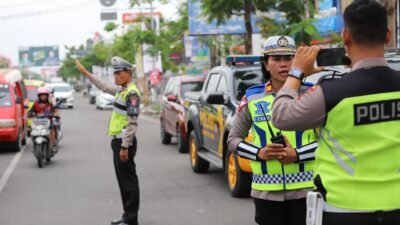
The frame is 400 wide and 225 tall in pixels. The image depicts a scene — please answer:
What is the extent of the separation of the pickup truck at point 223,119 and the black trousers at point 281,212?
4131 millimetres

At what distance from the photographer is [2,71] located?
17.5 m

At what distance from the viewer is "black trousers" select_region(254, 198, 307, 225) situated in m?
3.92

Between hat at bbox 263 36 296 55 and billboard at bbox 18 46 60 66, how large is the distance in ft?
421

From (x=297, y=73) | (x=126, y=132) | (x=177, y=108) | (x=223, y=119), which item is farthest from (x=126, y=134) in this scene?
(x=177, y=108)

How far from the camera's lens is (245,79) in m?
9.66

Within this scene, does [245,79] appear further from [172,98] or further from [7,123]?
[7,123]

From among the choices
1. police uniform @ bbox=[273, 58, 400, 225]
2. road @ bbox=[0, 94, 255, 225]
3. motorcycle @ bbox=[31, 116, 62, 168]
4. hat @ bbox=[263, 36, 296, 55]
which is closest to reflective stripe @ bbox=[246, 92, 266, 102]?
hat @ bbox=[263, 36, 296, 55]

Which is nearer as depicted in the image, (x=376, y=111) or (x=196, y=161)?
(x=376, y=111)

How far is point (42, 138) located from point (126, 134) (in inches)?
261

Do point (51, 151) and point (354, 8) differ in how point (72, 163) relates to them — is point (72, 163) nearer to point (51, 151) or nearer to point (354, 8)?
point (51, 151)

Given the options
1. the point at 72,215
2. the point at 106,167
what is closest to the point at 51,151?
the point at 106,167

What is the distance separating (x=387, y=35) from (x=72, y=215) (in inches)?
236

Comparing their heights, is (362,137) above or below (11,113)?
above

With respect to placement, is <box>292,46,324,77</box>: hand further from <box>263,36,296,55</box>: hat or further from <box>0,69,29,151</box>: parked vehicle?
<box>0,69,29,151</box>: parked vehicle
